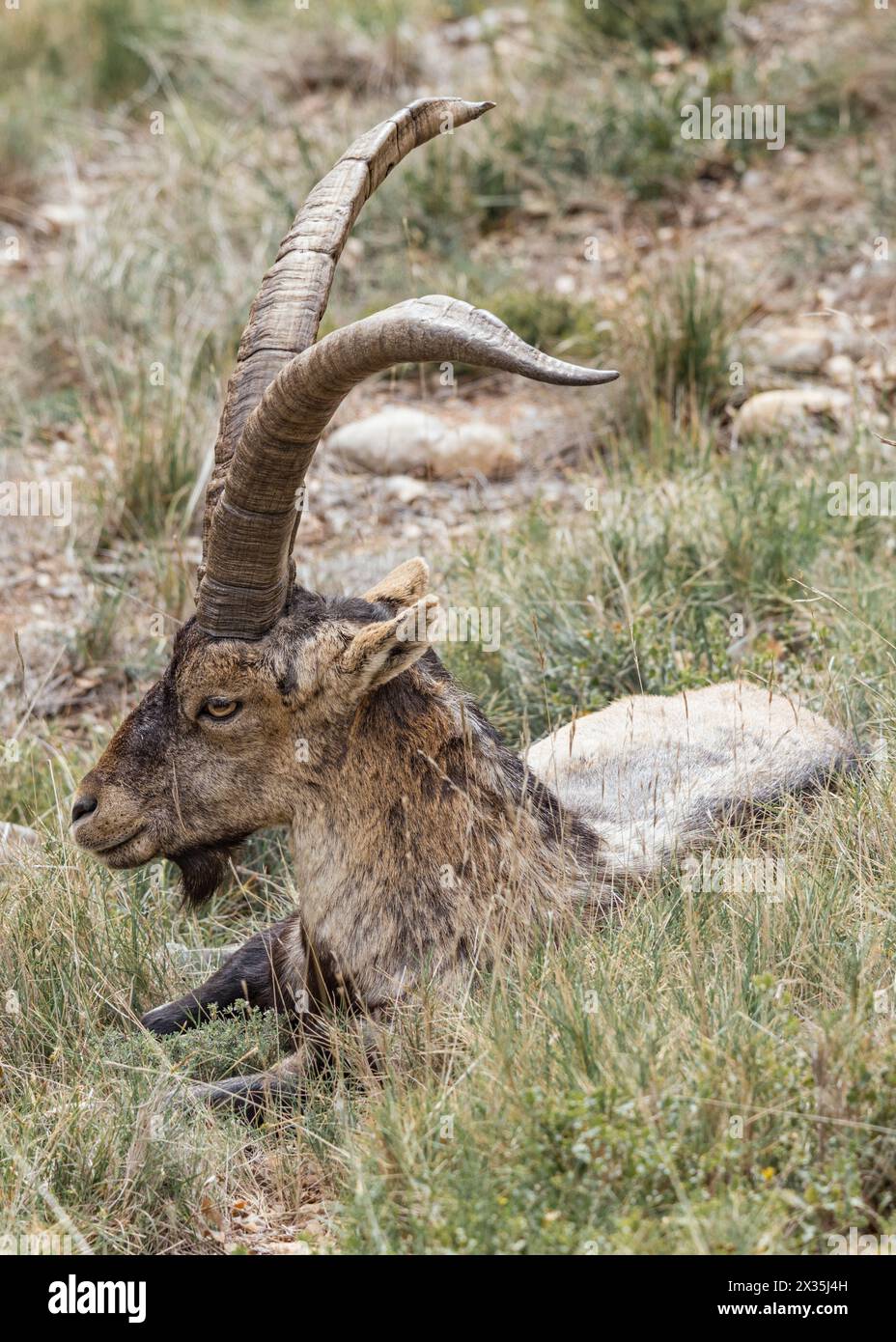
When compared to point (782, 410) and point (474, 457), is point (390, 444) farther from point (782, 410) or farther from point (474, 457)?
point (782, 410)

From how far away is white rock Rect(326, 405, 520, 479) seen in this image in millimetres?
8898

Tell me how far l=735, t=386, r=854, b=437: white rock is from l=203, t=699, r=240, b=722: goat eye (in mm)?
4493

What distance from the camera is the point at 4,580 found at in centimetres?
823

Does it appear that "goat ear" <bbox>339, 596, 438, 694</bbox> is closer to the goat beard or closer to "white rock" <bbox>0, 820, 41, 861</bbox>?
the goat beard

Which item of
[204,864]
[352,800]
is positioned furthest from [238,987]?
[352,800]

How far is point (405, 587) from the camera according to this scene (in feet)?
15.4

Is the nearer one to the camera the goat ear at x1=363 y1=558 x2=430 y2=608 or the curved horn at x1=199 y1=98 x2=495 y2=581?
the curved horn at x1=199 y1=98 x2=495 y2=581

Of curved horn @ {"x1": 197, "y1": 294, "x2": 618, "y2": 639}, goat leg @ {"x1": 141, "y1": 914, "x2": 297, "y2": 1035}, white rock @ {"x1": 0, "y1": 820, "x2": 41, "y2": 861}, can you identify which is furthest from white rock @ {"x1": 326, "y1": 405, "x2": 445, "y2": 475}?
curved horn @ {"x1": 197, "y1": 294, "x2": 618, "y2": 639}

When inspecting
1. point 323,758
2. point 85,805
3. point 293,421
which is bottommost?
point 85,805

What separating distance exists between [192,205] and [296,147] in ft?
3.77

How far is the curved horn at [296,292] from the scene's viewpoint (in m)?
4.51

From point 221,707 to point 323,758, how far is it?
331mm

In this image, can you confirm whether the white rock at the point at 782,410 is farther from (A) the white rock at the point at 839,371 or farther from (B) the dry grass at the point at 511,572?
(A) the white rock at the point at 839,371

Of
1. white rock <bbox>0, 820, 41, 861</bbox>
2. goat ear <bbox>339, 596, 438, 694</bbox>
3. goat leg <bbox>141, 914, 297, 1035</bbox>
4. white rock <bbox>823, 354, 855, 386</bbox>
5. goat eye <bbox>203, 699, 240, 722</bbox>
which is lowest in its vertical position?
goat leg <bbox>141, 914, 297, 1035</bbox>
